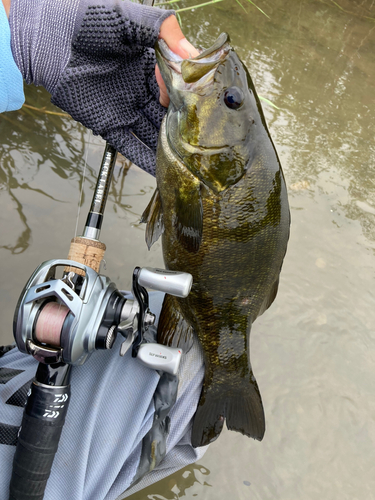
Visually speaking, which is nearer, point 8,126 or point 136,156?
point 136,156

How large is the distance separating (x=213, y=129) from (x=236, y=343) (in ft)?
2.72

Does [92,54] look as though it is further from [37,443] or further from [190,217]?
[37,443]

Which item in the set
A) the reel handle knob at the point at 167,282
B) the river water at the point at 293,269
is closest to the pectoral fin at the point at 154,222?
the reel handle knob at the point at 167,282

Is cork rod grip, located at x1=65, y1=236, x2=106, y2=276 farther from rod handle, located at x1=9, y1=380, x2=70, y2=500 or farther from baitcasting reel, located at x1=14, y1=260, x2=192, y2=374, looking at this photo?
rod handle, located at x1=9, y1=380, x2=70, y2=500

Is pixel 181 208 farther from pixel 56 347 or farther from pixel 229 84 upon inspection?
pixel 56 347

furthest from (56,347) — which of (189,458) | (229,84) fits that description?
(229,84)

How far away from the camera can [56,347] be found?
121 cm

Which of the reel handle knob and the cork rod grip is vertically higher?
the reel handle knob

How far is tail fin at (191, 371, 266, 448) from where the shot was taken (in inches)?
59.7

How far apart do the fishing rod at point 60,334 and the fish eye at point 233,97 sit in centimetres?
65

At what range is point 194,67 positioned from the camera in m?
1.34

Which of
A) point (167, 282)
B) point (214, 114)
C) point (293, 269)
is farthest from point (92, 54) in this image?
point (293, 269)

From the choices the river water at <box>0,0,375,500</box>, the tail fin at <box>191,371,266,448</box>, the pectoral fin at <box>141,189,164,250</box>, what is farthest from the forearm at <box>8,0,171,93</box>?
the tail fin at <box>191,371,266,448</box>

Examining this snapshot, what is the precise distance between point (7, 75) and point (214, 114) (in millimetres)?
767
